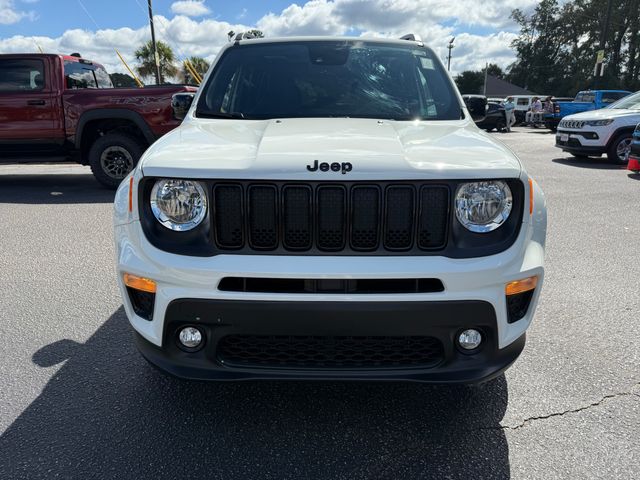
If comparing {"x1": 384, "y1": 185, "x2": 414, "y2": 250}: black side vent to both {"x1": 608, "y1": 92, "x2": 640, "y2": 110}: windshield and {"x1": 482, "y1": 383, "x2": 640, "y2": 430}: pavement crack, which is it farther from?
{"x1": 608, "y1": 92, "x2": 640, "y2": 110}: windshield

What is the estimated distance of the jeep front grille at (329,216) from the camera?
2.09 m

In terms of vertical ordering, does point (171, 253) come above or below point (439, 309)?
above

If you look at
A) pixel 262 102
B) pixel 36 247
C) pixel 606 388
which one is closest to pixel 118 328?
pixel 262 102

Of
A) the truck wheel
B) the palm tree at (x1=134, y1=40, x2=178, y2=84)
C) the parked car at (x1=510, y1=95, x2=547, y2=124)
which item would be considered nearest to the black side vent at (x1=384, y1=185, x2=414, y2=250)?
the truck wheel

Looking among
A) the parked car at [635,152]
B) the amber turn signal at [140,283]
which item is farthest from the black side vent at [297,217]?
the parked car at [635,152]

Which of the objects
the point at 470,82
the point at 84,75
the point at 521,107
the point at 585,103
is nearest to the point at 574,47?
the point at 470,82

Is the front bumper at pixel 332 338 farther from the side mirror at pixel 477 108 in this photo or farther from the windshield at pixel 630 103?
the windshield at pixel 630 103

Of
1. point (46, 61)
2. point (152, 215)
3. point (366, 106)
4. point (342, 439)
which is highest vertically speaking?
point (46, 61)

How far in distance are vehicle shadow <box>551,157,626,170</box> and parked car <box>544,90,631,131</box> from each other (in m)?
9.02

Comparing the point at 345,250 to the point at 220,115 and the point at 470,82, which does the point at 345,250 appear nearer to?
the point at 220,115

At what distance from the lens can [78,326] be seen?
345cm

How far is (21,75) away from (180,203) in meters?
7.88

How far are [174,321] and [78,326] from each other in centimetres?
167

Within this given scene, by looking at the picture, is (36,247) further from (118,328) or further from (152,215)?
(152,215)
